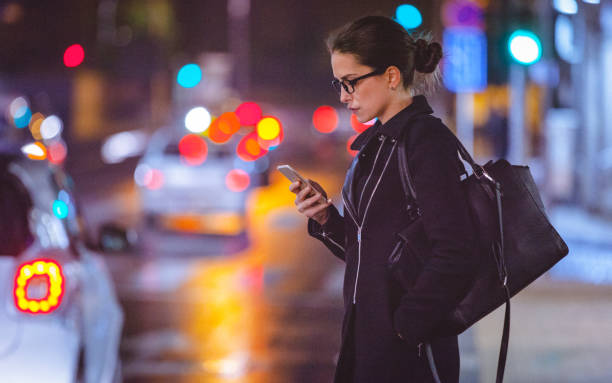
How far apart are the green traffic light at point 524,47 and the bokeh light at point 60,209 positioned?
7.68 metres

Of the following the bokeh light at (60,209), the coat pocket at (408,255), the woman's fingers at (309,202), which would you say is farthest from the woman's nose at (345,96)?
the bokeh light at (60,209)

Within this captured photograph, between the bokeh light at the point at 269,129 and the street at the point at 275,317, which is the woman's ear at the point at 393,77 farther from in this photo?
the bokeh light at the point at 269,129

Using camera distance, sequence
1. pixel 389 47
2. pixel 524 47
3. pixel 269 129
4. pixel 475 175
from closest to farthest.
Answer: pixel 475 175, pixel 389 47, pixel 524 47, pixel 269 129

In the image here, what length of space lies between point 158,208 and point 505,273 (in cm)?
1299

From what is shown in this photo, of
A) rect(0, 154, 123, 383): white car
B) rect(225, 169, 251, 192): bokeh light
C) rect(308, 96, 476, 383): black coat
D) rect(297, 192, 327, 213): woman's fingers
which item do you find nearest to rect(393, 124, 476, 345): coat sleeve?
rect(308, 96, 476, 383): black coat

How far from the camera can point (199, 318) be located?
9125 mm

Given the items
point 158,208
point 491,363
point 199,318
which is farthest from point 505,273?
point 158,208

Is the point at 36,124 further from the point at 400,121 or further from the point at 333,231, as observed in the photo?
the point at 400,121

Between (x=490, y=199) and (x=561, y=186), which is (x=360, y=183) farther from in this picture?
(x=561, y=186)

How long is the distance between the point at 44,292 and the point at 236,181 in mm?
11890

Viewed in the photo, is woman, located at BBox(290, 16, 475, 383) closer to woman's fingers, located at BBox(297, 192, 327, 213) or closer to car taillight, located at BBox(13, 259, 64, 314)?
woman's fingers, located at BBox(297, 192, 327, 213)

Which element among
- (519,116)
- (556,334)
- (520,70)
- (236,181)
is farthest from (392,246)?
(519,116)

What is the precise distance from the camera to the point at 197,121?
671 inches

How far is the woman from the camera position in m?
2.74
